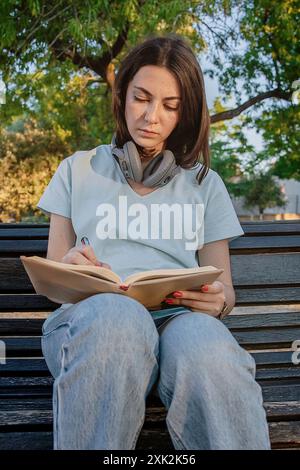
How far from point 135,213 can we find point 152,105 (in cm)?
39

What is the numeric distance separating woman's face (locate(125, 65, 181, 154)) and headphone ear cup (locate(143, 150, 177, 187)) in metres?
0.07

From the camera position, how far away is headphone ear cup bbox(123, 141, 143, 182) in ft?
7.15

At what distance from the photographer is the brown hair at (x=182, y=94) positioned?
7.45ft

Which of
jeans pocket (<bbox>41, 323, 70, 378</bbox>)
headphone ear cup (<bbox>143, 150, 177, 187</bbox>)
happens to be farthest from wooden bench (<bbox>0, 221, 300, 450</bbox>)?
headphone ear cup (<bbox>143, 150, 177, 187</bbox>)

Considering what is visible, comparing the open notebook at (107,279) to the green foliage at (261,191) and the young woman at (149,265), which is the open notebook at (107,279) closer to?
the young woman at (149,265)

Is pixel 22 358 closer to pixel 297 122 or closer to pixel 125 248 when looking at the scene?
pixel 125 248

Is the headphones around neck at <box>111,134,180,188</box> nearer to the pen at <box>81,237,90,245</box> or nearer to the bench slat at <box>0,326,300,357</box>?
the pen at <box>81,237,90,245</box>

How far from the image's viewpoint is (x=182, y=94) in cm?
227

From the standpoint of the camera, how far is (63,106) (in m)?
13.4

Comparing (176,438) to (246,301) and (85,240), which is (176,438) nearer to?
(85,240)

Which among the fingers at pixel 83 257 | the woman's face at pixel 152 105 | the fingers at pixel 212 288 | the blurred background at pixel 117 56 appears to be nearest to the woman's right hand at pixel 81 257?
the fingers at pixel 83 257

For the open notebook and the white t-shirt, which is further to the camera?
the white t-shirt
